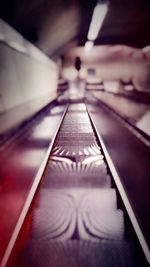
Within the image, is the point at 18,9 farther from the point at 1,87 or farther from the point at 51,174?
the point at 51,174

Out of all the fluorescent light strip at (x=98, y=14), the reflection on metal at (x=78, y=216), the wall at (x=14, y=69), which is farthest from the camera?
the fluorescent light strip at (x=98, y=14)

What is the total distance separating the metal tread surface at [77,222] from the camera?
2.27m

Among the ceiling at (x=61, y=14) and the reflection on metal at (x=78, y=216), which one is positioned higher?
the ceiling at (x=61, y=14)

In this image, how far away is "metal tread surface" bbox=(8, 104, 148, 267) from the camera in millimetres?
2268

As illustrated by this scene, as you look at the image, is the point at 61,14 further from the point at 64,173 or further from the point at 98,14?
the point at 64,173

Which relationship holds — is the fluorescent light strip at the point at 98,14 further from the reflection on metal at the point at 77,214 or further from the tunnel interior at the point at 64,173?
the reflection on metal at the point at 77,214

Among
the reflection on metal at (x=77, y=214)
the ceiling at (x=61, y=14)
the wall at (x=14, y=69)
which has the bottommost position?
the reflection on metal at (x=77, y=214)

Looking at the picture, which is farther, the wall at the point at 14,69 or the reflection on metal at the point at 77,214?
the wall at the point at 14,69

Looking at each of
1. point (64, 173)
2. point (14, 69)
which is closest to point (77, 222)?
Result: point (64, 173)

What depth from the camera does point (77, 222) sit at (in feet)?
9.36

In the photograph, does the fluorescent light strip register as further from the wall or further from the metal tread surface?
the metal tread surface

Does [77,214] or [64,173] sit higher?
[77,214]

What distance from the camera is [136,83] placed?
25.5 metres

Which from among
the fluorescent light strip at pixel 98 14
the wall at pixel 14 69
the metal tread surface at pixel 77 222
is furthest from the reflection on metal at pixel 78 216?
the fluorescent light strip at pixel 98 14
